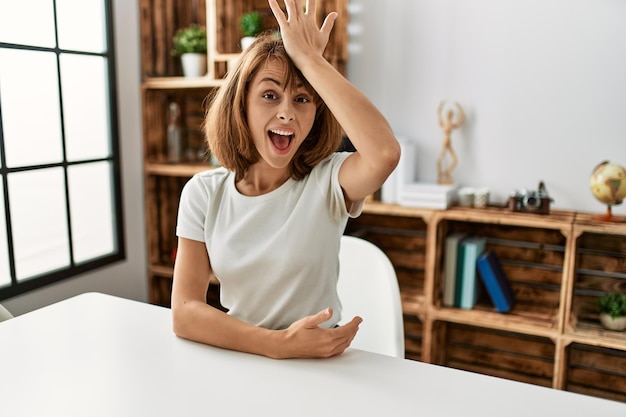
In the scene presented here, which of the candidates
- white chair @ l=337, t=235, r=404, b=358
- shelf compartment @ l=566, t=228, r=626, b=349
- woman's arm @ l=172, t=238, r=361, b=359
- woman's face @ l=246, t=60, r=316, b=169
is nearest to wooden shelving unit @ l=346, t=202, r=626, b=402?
shelf compartment @ l=566, t=228, r=626, b=349

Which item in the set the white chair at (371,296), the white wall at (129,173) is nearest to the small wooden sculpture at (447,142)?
the white chair at (371,296)

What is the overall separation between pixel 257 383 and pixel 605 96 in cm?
180

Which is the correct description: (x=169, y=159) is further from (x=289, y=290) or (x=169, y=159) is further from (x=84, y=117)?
(x=289, y=290)

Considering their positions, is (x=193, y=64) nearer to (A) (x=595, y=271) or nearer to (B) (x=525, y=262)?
(B) (x=525, y=262)

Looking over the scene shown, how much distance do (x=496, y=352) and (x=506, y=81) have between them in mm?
1148

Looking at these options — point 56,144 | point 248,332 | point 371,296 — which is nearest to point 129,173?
point 56,144

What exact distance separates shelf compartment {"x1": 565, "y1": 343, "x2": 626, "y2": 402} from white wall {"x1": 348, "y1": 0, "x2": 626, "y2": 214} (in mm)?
586

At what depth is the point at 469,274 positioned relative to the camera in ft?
7.18

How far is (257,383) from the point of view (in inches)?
37.3

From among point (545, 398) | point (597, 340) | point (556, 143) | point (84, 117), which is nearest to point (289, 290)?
point (545, 398)

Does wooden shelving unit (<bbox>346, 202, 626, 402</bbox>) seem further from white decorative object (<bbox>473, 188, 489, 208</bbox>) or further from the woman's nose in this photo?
the woman's nose

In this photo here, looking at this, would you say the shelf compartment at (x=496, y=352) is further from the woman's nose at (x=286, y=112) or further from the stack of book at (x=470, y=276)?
the woman's nose at (x=286, y=112)

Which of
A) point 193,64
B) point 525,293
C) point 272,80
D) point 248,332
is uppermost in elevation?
point 193,64

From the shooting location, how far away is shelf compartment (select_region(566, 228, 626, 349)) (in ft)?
7.10
